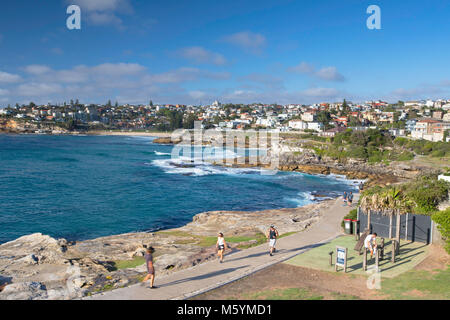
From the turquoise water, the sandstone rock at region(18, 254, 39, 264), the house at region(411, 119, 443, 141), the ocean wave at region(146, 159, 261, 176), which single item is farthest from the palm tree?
the house at region(411, 119, 443, 141)

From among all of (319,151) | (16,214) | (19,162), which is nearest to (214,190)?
(16,214)

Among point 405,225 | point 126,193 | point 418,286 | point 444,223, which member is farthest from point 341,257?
point 126,193

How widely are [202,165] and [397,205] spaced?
142 feet

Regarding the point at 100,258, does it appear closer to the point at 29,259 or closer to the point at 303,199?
the point at 29,259

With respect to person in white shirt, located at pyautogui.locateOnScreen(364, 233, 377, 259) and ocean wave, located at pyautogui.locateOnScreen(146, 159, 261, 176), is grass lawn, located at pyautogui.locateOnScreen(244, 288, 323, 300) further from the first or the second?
ocean wave, located at pyautogui.locateOnScreen(146, 159, 261, 176)

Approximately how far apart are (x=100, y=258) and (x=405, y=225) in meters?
12.4

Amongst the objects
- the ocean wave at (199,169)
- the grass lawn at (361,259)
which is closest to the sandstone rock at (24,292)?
the grass lawn at (361,259)

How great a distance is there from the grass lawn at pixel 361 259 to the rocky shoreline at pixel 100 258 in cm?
269

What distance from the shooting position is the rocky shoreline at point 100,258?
33.1 ft

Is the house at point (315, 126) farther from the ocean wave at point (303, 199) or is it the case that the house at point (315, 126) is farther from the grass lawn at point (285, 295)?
the grass lawn at point (285, 295)

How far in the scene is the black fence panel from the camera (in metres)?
13.7

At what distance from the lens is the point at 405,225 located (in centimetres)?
1427

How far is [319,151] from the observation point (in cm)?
6228

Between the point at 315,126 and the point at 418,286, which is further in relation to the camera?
the point at 315,126
